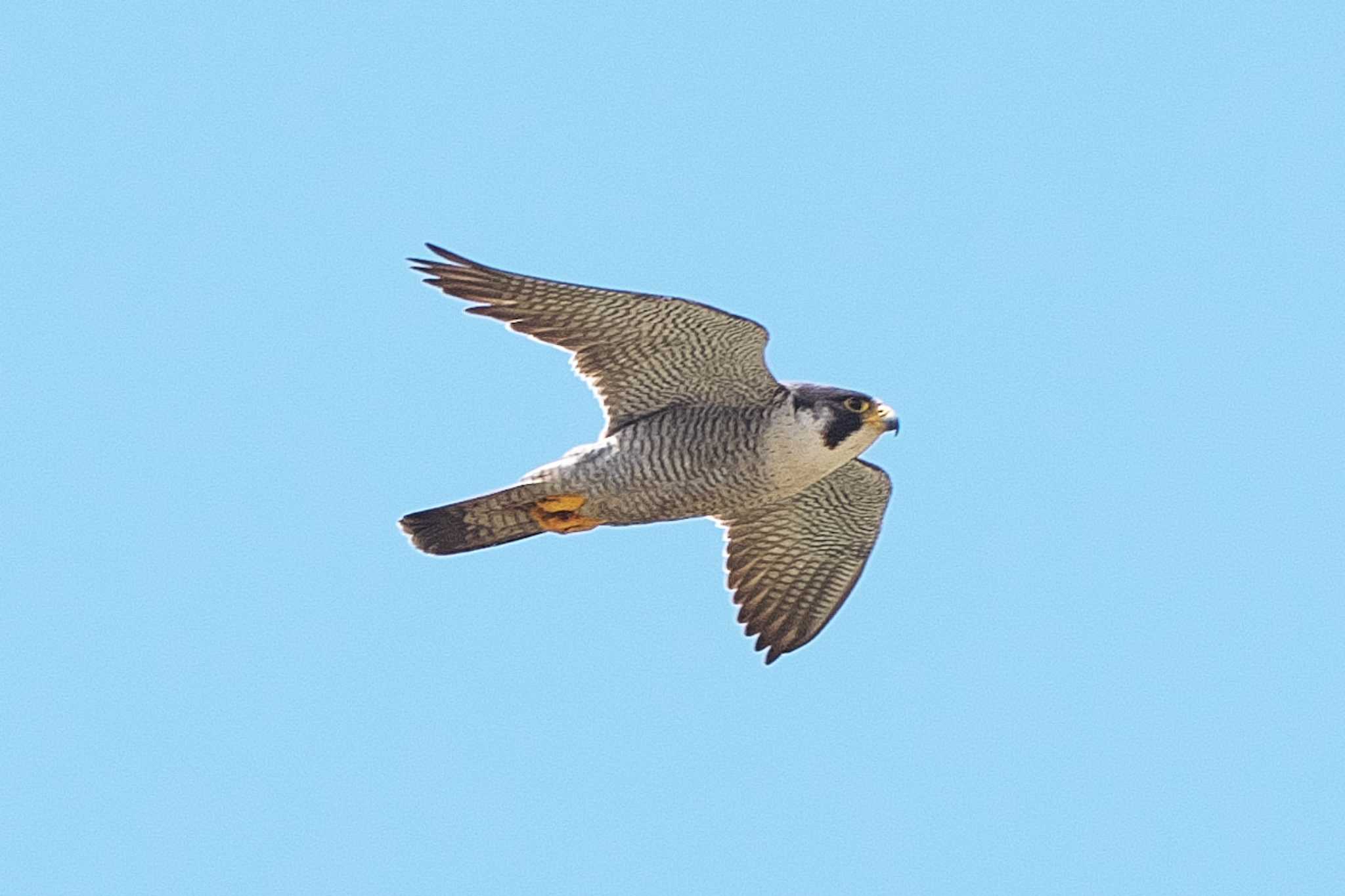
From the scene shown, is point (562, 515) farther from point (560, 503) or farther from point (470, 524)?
point (470, 524)

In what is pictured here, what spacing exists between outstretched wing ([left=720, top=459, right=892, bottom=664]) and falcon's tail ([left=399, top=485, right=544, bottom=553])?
162 centimetres

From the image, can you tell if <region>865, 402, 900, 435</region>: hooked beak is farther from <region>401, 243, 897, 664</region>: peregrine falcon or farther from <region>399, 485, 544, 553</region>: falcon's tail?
<region>399, 485, 544, 553</region>: falcon's tail

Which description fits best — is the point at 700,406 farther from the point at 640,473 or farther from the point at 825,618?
the point at 825,618

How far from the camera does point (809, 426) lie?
12.1 metres

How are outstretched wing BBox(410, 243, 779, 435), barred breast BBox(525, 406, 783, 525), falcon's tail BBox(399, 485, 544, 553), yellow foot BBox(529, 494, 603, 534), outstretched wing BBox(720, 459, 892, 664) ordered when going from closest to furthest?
outstretched wing BBox(410, 243, 779, 435) < barred breast BBox(525, 406, 783, 525) < yellow foot BBox(529, 494, 603, 534) < falcon's tail BBox(399, 485, 544, 553) < outstretched wing BBox(720, 459, 892, 664)

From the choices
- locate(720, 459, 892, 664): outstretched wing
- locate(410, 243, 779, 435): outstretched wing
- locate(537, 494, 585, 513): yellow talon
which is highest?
locate(410, 243, 779, 435): outstretched wing

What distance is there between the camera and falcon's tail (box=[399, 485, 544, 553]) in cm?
1246

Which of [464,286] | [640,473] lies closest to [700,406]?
[640,473]

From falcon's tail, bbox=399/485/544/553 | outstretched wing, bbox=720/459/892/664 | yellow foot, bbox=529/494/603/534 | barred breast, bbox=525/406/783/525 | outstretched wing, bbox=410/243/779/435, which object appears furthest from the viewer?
outstretched wing, bbox=720/459/892/664

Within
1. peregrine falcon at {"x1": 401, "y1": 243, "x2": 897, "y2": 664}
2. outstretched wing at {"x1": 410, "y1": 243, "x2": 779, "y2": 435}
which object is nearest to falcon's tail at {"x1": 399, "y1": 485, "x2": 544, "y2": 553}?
peregrine falcon at {"x1": 401, "y1": 243, "x2": 897, "y2": 664}

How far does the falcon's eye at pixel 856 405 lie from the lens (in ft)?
39.7

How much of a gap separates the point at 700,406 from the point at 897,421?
3.60ft

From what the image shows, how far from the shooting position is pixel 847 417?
476 inches

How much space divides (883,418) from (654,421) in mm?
1269
